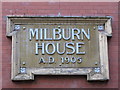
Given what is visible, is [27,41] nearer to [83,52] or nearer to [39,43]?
[39,43]

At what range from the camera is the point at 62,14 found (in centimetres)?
820

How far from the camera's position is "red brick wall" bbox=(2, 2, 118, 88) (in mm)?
7828

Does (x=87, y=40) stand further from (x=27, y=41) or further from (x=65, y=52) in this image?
(x=27, y=41)

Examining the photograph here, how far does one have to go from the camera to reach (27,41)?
798 cm

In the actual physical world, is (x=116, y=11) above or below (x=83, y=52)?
above

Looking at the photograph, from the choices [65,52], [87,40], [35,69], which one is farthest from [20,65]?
[87,40]

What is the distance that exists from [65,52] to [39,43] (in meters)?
0.57

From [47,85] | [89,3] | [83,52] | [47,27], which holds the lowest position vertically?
[47,85]

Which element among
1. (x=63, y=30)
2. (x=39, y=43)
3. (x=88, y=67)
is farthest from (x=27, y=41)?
(x=88, y=67)

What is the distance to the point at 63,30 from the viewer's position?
26.4 feet

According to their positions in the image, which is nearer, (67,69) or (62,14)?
(67,69)

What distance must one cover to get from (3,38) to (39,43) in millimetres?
772

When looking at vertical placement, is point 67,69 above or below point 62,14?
below

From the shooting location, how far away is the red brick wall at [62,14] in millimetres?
7828
